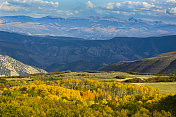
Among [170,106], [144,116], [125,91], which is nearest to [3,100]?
[144,116]

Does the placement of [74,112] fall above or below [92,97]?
above

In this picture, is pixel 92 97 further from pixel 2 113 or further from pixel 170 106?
pixel 2 113

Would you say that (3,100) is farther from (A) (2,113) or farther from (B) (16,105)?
(A) (2,113)

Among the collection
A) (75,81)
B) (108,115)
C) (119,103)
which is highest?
(108,115)

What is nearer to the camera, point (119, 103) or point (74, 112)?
point (74, 112)

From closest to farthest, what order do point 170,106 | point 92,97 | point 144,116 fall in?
point 144,116, point 170,106, point 92,97

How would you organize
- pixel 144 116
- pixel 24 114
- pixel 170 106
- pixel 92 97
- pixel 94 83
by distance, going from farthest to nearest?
1. pixel 94 83
2. pixel 92 97
3. pixel 170 106
4. pixel 24 114
5. pixel 144 116

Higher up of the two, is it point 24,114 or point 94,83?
point 24,114

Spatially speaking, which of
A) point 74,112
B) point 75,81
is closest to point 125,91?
point 75,81

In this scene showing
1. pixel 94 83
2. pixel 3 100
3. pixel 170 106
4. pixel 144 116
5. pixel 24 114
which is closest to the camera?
pixel 144 116
